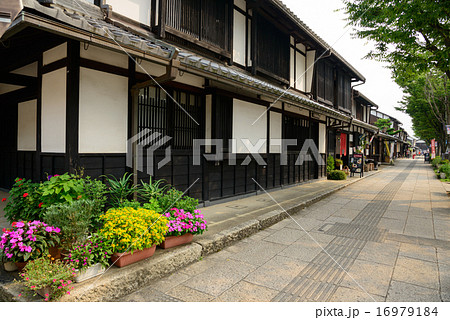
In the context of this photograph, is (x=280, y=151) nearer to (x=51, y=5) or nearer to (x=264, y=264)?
(x=264, y=264)

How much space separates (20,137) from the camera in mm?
7141

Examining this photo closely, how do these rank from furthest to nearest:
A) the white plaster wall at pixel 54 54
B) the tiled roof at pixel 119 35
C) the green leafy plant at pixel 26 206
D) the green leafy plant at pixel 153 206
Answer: the white plaster wall at pixel 54 54
the green leafy plant at pixel 153 206
the green leafy plant at pixel 26 206
the tiled roof at pixel 119 35

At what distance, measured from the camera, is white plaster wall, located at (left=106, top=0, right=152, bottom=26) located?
5363mm

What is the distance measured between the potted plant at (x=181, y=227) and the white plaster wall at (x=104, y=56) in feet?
10.1

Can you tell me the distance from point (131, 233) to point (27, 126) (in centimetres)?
542

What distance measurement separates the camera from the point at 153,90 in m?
6.02

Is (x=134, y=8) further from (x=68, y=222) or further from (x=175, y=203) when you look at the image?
(x=68, y=222)

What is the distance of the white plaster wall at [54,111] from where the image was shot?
15.7 feet

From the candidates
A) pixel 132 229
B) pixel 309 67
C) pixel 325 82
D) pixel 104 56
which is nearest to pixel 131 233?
pixel 132 229

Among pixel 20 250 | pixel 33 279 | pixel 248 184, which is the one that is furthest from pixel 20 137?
pixel 248 184

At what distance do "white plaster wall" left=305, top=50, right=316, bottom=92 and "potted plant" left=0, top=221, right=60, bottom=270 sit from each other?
13.0 meters

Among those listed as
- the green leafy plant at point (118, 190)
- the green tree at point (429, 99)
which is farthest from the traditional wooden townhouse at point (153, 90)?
the green tree at point (429, 99)

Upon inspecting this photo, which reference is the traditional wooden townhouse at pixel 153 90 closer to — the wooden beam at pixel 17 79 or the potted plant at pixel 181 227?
the wooden beam at pixel 17 79
